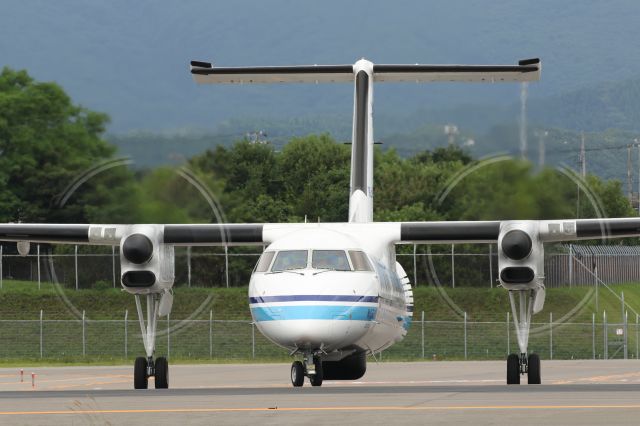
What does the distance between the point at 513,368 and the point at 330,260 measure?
4.90 metres

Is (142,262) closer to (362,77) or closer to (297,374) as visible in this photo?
Result: (297,374)

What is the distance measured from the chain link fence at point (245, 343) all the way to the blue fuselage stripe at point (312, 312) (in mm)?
27426

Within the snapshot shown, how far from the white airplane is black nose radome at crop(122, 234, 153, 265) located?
0.02 meters

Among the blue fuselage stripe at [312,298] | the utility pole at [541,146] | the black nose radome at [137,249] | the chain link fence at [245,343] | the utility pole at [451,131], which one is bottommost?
the chain link fence at [245,343]

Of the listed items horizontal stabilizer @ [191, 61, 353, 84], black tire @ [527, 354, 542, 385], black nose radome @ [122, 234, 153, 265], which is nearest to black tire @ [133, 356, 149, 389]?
black nose radome @ [122, 234, 153, 265]

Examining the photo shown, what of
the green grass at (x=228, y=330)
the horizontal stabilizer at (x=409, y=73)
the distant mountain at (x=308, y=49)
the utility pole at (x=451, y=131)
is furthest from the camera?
the distant mountain at (x=308, y=49)

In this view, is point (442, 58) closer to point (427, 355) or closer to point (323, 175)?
point (323, 175)

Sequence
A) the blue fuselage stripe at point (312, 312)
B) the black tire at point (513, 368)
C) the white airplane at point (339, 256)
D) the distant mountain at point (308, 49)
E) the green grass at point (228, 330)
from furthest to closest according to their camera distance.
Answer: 1. the distant mountain at point (308, 49)
2. the green grass at point (228, 330)
3. the black tire at point (513, 368)
4. the white airplane at point (339, 256)
5. the blue fuselage stripe at point (312, 312)

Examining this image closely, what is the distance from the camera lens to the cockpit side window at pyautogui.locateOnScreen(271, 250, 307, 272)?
68.3 feet

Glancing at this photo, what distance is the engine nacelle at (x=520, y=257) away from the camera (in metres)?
22.8

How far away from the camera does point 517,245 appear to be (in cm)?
2281

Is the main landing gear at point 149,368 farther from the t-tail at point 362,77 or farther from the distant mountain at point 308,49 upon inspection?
the distant mountain at point 308,49

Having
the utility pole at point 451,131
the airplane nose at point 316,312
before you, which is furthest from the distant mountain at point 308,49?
the airplane nose at point 316,312

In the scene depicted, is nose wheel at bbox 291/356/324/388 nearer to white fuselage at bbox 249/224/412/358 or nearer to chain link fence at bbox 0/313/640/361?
white fuselage at bbox 249/224/412/358
